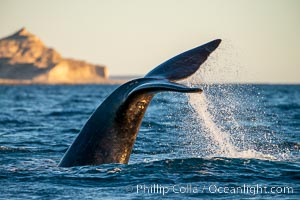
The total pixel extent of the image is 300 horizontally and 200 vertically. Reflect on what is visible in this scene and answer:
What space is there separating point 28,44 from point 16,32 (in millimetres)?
14615

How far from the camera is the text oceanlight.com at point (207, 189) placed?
823 cm

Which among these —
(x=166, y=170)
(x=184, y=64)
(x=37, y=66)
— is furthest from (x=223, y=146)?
(x=37, y=66)

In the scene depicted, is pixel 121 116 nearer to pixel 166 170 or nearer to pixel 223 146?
pixel 166 170

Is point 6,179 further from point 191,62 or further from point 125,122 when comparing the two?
point 191,62

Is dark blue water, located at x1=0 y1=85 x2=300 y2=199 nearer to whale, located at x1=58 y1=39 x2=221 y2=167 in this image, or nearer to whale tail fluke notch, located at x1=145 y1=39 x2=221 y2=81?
whale, located at x1=58 y1=39 x2=221 y2=167

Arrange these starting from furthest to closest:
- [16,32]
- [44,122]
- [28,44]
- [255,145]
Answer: [16,32] < [28,44] < [44,122] < [255,145]

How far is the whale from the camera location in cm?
868

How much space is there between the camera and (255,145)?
1380 cm

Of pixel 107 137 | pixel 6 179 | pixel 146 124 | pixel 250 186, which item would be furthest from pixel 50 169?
pixel 146 124

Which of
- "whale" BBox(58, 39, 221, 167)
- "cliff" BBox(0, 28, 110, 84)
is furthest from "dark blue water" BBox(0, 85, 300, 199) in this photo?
"cliff" BBox(0, 28, 110, 84)

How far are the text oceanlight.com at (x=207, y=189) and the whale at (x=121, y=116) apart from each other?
0.65 m

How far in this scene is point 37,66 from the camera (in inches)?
6235

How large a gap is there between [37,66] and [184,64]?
152298mm

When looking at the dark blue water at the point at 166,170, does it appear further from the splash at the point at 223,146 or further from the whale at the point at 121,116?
the whale at the point at 121,116
